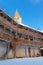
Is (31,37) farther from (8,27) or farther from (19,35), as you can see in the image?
(8,27)

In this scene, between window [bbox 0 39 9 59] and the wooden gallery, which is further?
the wooden gallery

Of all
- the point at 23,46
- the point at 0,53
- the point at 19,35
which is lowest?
the point at 0,53

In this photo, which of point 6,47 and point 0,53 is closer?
point 0,53

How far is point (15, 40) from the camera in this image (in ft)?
88.4

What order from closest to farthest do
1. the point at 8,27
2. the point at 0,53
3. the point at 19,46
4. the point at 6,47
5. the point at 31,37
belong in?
the point at 0,53 < the point at 6,47 < the point at 8,27 < the point at 19,46 < the point at 31,37

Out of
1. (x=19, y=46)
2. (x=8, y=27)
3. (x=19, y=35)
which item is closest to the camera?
(x=8, y=27)

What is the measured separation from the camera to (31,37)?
34.1 metres

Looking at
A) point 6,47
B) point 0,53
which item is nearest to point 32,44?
point 6,47

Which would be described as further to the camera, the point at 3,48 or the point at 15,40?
the point at 15,40

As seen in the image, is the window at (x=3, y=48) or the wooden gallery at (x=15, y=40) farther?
the wooden gallery at (x=15, y=40)

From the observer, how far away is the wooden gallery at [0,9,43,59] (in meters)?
23.4

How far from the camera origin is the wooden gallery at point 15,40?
76.9 ft

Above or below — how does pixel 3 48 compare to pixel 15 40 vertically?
below

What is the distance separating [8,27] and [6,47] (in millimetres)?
3648
